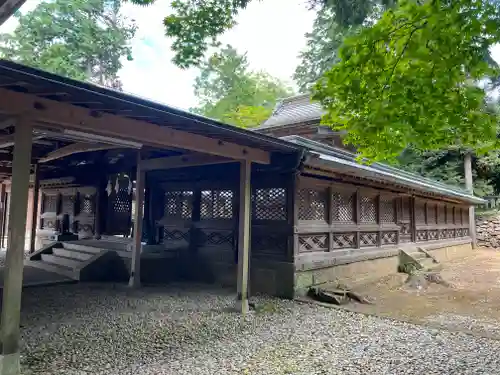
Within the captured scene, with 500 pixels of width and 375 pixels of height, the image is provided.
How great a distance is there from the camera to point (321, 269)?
607cm

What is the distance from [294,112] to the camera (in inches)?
486

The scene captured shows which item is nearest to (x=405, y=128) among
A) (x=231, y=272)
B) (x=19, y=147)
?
(x=19, y=147)

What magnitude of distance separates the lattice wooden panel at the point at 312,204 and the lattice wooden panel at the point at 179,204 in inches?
89.2

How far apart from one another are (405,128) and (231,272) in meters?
4.41

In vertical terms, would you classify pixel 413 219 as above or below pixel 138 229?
above

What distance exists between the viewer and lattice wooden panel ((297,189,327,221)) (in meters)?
5.90

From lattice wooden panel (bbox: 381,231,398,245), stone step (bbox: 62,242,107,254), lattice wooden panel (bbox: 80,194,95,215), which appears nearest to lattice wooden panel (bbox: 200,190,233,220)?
stone step (bbox: 62,242,107,254)

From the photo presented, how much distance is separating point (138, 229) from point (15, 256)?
3.07 meters

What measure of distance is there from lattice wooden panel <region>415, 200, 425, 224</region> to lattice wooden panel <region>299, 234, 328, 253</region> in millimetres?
4973

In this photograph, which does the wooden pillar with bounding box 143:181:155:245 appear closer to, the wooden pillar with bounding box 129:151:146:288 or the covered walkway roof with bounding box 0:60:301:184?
the wooden pillar with bounding box 129:151:146:288

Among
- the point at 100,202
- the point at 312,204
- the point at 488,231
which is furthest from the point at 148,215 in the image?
the point at 488,231

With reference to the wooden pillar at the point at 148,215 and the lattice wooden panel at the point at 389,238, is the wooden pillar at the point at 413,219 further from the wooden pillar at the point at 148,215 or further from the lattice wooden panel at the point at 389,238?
the wooden pillar at the point at 148,215

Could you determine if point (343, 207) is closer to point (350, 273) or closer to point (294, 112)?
point (350, 273)

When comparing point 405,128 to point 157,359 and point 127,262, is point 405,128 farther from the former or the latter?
point 127,262
